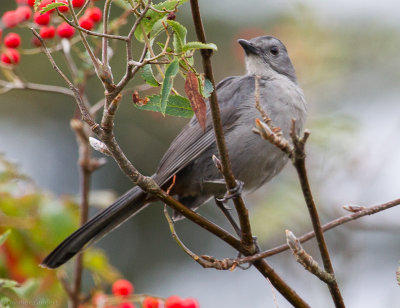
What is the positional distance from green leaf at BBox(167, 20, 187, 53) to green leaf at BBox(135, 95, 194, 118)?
251 mm

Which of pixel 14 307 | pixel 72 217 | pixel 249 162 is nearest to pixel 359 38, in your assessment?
pixel 249 162

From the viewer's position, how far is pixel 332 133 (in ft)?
17.1

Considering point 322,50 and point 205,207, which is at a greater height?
point 322,50

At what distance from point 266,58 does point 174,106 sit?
2.76 m

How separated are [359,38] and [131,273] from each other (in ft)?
15.2

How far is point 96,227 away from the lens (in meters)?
3.96

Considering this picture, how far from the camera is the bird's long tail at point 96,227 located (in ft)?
12.0

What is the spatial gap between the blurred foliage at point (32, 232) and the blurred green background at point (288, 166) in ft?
0.76

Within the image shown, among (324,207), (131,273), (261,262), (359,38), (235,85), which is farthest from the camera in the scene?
(131,273)

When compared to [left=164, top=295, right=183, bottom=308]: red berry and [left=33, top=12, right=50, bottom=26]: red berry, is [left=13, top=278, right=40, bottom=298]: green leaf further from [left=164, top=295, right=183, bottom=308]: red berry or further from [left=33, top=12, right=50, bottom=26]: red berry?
[left=33, top=12, right=50, bottom=26]: red berry

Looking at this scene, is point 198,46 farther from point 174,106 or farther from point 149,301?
point 149,301

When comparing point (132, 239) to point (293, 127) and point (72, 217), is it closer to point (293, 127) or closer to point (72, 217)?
point (72, 217)

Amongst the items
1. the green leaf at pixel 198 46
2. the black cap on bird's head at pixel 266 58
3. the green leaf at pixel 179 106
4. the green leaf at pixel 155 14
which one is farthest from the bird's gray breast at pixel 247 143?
the green leaf at pixel 198 46

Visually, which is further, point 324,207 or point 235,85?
point 324,207
